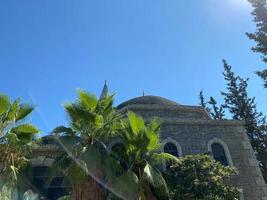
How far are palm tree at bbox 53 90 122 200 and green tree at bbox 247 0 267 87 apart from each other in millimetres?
9581

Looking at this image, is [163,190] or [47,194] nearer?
[163,190]

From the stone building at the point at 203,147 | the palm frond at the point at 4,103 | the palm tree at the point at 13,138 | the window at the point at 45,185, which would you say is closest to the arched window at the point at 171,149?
the stone building at the point at 203,147

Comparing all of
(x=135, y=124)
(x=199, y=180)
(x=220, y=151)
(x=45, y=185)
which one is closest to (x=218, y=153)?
(x=220, y=151)

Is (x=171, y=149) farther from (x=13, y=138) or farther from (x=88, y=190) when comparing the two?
(x=13, y=138)

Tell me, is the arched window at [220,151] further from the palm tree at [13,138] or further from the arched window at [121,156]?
the palm tree at [13,138]

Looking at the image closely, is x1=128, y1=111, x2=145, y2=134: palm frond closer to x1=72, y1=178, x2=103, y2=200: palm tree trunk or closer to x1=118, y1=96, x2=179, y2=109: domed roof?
x1=72, y1=178, x2=103, y2=200: palm tree trunk

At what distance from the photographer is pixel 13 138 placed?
933 centimetres

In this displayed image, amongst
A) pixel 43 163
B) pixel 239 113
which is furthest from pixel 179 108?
pixel 239 113

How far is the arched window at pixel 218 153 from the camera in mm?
14633

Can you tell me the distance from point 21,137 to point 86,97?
2385 mm

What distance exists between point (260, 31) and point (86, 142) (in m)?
11.8

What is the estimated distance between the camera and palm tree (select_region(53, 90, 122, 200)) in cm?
957

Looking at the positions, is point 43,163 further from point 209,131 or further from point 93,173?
point 209,131

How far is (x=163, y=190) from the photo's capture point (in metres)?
9.95
